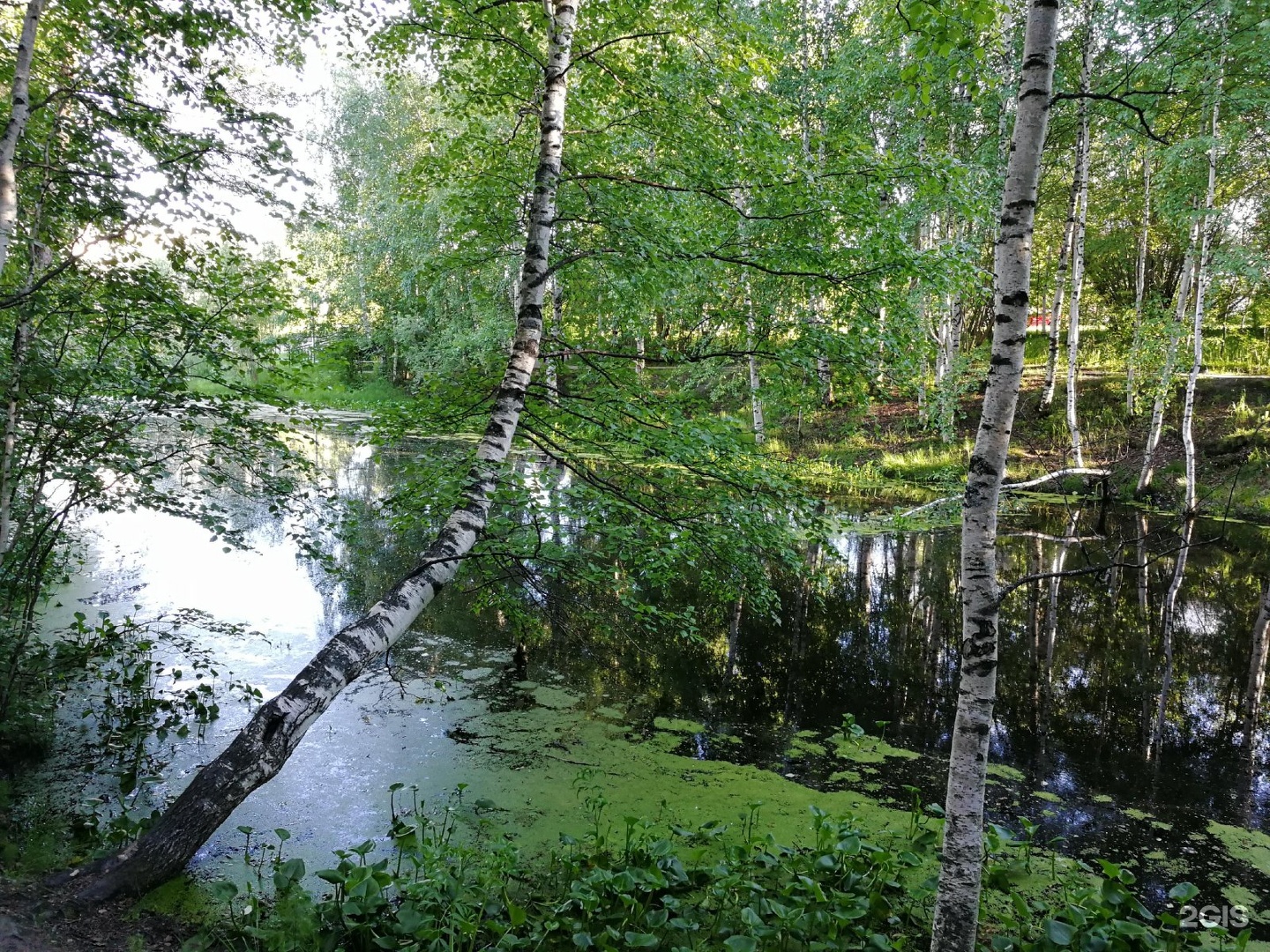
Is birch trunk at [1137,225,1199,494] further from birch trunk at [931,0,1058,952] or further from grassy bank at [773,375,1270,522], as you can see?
birch trunk at [931,0,1058,952]

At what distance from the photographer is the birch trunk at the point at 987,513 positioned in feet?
8.60

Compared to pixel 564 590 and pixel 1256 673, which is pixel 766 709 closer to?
pixel 564 590

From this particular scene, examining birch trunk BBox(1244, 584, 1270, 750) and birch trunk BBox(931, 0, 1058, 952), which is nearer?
birch trunk BBox(931, 0, 1058, 952)

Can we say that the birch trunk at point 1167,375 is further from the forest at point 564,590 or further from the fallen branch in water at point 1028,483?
the forest at point 564,590

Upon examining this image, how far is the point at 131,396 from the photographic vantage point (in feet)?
13.9

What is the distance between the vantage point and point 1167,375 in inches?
514

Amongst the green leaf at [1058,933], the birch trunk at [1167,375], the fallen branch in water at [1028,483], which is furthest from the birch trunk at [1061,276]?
the green leaf at [1058,933]

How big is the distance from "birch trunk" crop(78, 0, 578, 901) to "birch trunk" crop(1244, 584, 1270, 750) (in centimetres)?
656

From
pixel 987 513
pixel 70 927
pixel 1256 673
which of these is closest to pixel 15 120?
pixel 70 927

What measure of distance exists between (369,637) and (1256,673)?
339 inches

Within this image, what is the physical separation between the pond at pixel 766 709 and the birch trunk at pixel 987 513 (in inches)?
17.6

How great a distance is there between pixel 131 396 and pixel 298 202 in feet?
5.10

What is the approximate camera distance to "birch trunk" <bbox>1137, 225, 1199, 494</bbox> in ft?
43.0

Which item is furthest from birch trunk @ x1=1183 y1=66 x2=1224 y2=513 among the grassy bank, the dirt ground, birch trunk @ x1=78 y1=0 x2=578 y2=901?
the dirt ground
